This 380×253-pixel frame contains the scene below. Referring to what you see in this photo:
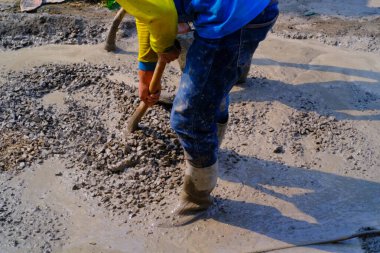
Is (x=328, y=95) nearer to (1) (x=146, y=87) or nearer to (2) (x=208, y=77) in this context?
(1) (x=146, y=87)

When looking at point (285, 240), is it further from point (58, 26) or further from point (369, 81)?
A: point (58, 26)

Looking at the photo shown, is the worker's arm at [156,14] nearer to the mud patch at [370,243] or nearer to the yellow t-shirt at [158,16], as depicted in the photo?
the yellow t-shirt at [158,16]

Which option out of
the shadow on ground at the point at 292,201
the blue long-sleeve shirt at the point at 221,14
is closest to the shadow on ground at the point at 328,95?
the shadow on ground at the point at 292,201

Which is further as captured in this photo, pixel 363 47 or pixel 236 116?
pixel 363 47

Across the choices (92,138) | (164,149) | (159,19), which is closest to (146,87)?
(164,149)

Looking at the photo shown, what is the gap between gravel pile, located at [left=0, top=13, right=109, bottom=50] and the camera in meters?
4.58

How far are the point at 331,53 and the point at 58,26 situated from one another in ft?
8.32

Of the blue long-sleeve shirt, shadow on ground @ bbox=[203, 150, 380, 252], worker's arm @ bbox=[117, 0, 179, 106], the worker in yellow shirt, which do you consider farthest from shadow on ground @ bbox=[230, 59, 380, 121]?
the blue long-sleeve shirt

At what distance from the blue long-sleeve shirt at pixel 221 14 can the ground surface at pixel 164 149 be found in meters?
1.12

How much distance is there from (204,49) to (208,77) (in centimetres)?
13

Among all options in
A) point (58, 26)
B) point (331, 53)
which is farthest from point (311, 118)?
point (58, 26)

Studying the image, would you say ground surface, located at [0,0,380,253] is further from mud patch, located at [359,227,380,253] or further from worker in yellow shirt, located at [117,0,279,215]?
worker in yellow shirt, located at [117,0,279,215]

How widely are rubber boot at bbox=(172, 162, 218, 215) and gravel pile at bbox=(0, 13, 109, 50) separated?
7.80 ft

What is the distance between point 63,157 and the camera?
3.20 m
